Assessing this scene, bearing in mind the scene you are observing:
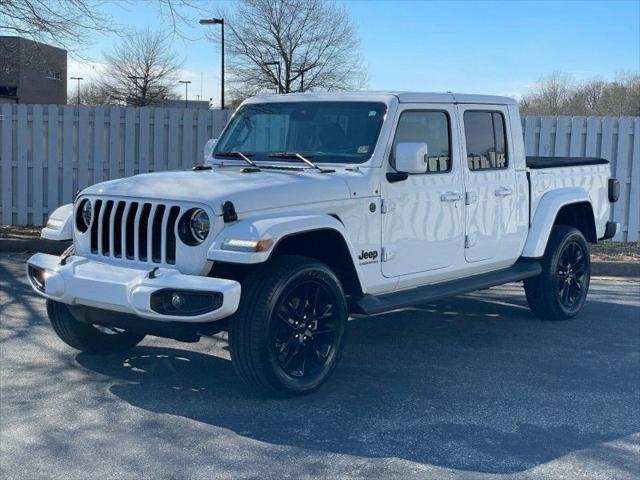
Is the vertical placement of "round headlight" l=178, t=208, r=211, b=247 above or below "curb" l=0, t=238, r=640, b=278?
above

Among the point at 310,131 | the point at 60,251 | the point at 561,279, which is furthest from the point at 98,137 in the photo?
the point at 561,279

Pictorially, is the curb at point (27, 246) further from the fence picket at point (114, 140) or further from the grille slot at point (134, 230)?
the grille slot at point (134, 230)

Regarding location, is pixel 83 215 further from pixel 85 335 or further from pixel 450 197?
pixel 450 197

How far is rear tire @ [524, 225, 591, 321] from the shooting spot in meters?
8.09

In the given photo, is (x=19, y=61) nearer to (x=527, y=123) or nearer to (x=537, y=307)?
(x=527, y=123)

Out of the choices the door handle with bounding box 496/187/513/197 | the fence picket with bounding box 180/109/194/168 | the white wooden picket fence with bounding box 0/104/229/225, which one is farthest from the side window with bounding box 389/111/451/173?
the fence picket with bounding box 180/109/194/168

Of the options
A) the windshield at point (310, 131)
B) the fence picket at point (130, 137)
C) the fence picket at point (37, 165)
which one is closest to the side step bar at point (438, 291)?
the windshield at point (310, 131)

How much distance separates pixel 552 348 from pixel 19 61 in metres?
9.64

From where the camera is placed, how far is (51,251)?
11.4 metres

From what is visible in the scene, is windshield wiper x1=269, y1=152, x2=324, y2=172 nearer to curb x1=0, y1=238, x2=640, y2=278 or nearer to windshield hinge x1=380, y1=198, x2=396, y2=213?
windshield hinge x1=380, y1=198, x2=396, y2=213

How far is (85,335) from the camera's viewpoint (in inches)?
253

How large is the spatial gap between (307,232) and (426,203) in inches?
52.6

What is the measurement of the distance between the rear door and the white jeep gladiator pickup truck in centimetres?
2

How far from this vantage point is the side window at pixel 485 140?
24.0 feet
